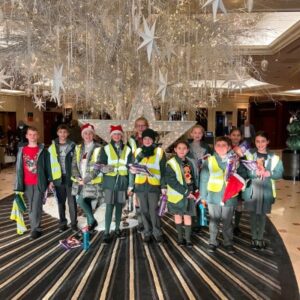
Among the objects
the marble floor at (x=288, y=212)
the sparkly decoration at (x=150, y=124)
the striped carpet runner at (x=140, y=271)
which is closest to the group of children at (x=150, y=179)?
the striped carpet runner at (x=140, y=271)

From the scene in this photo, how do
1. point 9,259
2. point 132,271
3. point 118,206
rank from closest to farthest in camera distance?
point 132,271, point 9,259, point 118,206

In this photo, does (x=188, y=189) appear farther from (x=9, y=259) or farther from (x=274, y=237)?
(x=9, y=259)

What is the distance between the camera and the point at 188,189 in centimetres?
378

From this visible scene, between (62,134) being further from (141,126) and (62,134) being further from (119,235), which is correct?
(119,235)

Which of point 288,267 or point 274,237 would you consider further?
point 274,237

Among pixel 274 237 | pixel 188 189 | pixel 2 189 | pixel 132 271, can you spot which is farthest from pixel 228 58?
pixel 2 189

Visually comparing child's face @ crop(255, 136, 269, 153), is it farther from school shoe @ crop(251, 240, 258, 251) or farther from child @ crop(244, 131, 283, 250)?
school shoe @ crop(251, 240, 258, 251)

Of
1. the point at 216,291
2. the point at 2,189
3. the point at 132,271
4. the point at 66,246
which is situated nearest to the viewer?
the point at 216,291

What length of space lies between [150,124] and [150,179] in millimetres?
1426

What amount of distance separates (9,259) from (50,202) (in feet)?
6.90

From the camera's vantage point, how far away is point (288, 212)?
5605 millimetres

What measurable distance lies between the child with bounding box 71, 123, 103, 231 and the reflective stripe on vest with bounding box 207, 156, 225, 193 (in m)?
1.37

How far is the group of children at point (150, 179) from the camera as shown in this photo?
3.64 meters

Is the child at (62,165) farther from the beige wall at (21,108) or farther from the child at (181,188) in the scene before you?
the beige wall at (21,108)
